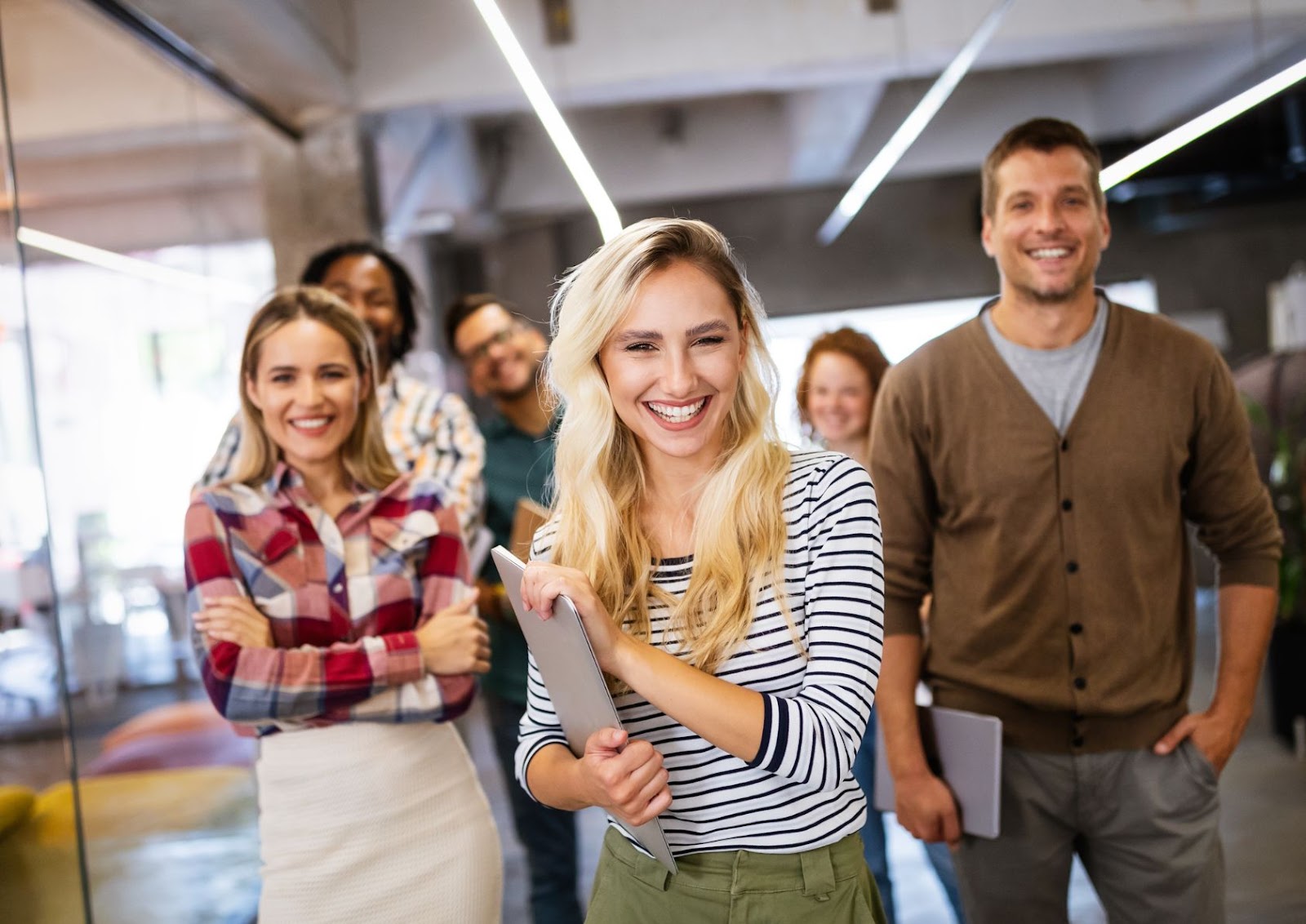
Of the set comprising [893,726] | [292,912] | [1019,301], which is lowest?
[292,912]

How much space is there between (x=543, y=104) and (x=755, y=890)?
2.17 m

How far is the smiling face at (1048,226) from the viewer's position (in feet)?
6.71

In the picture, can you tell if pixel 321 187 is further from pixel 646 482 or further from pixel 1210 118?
pixel 646 482

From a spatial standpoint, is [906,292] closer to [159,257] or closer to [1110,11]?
[1110,11]

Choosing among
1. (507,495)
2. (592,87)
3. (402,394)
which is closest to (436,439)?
(402,394)

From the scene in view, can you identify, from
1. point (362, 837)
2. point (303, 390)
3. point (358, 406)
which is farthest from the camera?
point (358, 406)

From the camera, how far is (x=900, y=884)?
3803 mm

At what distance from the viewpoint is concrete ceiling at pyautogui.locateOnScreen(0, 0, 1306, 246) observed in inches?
132

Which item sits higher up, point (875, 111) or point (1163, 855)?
point (875, 111)

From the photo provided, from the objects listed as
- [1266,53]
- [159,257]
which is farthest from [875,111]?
[159,257]

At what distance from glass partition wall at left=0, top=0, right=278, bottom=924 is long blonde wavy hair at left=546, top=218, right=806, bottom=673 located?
1.60 m

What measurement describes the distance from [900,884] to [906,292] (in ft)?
23.1

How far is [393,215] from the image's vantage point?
28.5ft

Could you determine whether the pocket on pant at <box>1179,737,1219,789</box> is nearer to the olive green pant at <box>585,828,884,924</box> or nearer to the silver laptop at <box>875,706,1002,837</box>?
the silver laptop at <box>875,706,1002,837</box>
